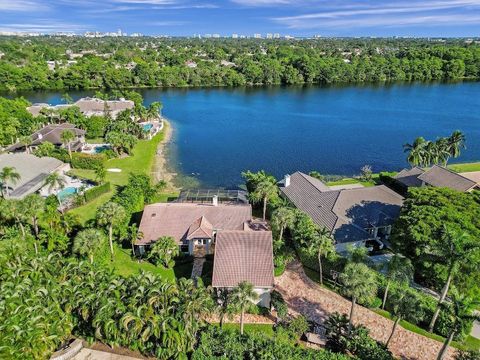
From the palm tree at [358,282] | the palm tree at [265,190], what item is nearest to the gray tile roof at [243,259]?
the palm tree at [358,282]

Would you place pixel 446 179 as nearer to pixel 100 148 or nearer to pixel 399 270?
pixel 399 270

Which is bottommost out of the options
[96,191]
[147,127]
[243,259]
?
[96,191]

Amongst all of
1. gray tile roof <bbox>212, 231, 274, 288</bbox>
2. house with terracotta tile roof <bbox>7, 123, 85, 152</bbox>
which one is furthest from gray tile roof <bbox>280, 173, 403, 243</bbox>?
house with terracotta tile roof <bbox>7, 123, 85, 152</bbox>

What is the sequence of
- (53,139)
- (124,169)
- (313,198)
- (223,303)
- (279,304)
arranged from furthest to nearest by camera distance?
(53,139) < (124,169) < (313,198) < (279,304) < (223,303)

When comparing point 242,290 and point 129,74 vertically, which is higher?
point 129,74

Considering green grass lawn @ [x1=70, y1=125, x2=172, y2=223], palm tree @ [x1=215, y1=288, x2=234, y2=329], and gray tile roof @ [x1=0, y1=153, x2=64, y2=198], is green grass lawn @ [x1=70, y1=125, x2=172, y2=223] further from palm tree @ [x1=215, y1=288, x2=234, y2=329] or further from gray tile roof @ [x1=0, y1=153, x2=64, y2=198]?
palm tree @ [x1=215, y1=288, x2=234, y2=329]

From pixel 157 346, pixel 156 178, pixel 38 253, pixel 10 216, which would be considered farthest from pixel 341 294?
pixel 156 178

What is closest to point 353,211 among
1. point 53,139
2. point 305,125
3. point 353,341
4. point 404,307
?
point 404,307

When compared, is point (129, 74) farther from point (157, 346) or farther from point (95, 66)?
point (157, 346)
